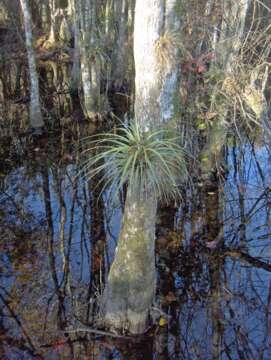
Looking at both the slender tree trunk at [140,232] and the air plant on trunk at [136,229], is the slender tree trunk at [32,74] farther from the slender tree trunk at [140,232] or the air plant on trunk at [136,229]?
the slender tree trunk at [140,232]

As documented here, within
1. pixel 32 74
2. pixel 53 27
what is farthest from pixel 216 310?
pixel 53 27

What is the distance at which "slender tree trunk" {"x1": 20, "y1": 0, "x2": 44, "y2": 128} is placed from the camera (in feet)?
33.5

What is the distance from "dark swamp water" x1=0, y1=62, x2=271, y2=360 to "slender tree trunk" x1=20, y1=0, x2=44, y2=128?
4.03 feet

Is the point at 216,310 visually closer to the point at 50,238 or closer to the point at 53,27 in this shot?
the point at 50,238

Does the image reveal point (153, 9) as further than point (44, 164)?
No

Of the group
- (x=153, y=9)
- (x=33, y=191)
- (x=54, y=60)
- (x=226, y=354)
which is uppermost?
(x=153, y=9)

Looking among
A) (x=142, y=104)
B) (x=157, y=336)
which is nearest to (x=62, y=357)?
(x=157, y=336)

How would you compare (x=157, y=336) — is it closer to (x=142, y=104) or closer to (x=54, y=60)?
(x=142, y=104)

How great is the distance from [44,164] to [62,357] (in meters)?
5.80

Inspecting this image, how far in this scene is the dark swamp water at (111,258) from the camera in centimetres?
531

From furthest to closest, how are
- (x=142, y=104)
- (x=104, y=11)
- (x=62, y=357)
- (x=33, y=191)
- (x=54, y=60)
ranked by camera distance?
(x=54, y=60) → (x=104, y=11) → (x=33, y=191) → (x=62, y=357) → (x=142, y=104)

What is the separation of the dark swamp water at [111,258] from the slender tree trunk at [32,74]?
123 centimetres

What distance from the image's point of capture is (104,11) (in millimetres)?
16719

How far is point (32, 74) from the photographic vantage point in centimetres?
Answer: 1083
